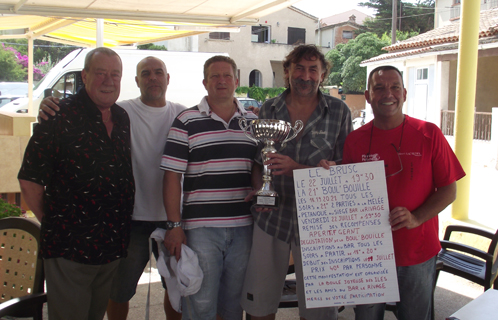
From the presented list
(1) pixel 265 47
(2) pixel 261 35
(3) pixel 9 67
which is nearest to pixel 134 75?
(1) pixel 265 47

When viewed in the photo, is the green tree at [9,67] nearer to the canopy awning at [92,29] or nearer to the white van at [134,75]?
the white van at [134,75]

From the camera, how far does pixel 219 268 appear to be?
2723 mm

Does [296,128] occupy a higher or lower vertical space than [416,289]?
higher

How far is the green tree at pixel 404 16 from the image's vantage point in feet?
143

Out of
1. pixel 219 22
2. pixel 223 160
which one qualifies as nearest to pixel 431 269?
pixel 223 160

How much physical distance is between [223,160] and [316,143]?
587 mm

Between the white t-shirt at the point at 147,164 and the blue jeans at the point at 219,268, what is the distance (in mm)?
431

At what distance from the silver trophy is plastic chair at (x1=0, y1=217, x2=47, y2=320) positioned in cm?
141

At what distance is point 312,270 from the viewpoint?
7.99ft

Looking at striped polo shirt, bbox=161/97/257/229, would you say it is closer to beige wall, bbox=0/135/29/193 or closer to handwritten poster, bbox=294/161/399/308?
handwritten poster, bbox=294/161/399/308

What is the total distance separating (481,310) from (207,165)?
161 cm

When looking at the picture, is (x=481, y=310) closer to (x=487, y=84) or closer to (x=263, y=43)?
(x=487, y=84)

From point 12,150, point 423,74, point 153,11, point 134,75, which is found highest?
point 423,74

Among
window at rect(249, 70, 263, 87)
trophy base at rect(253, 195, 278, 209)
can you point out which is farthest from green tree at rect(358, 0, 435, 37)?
trophy base at rect(253, 195, 278, 209)
